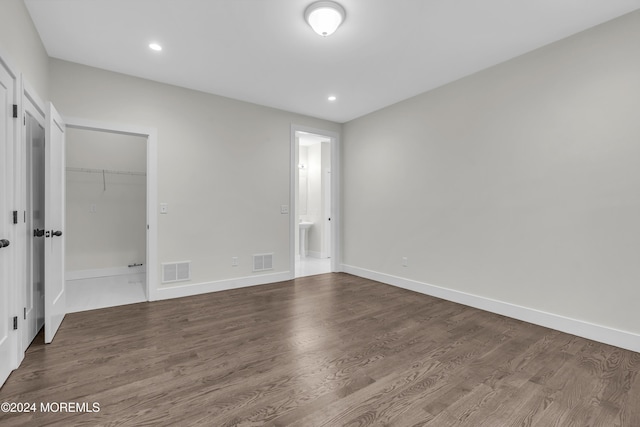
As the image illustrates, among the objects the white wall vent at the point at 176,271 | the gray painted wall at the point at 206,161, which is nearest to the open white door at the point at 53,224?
the gray painted wall at the point at 206,161

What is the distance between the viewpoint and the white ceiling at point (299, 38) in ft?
7.84

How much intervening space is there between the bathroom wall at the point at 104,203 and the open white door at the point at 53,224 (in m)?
2.23

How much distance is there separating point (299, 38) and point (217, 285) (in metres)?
3.27

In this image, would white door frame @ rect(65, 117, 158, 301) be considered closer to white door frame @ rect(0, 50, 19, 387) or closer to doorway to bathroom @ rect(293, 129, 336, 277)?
white door frame @ rect(0, 50, 19, 387)

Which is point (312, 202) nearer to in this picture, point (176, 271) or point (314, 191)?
point (314, 191)

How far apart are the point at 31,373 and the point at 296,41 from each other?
134 inches

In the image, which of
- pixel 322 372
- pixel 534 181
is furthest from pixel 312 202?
pixel 322 372

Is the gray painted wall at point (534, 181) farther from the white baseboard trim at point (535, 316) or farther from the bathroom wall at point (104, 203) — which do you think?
the bathroom wall at point (104, 203)

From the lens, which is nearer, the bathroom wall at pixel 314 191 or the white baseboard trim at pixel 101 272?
the white baseboard trim at pixel 101 272

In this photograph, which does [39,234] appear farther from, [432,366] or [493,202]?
[493,202]

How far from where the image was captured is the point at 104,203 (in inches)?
201

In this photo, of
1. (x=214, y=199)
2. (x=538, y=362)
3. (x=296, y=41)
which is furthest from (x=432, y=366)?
(x=214, y=199)

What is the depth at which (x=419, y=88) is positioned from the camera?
13.0ft

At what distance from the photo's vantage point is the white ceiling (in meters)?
2.39
